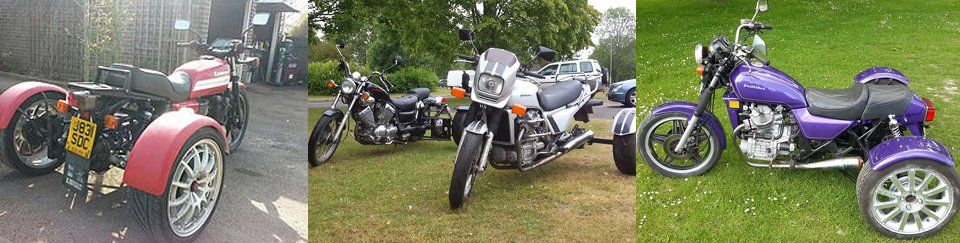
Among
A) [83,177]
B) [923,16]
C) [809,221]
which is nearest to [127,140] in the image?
[83,177]

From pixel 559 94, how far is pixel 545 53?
0.33 m

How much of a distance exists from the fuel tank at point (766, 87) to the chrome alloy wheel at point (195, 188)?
2.11 metres

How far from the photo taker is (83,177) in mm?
2143

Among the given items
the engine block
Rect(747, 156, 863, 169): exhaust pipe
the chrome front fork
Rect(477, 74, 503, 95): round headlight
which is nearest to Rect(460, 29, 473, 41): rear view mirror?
Rect(477, 74, 503, 95): round headlight

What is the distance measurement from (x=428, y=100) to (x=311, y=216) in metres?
0.66

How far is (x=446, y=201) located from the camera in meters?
2.37

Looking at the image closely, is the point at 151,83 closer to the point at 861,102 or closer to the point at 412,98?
the point at 412,98

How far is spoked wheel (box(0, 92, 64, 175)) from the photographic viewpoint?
2223 mm

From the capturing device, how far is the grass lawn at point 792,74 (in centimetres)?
275

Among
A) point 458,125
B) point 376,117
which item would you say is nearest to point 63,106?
point 376,117

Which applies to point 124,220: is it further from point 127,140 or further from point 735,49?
point 735,49

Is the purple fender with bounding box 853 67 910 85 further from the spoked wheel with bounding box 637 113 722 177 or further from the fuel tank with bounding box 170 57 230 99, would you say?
the fuel tank with bounding box 170 57 230 99

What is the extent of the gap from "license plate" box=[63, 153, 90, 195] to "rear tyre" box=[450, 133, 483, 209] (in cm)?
120

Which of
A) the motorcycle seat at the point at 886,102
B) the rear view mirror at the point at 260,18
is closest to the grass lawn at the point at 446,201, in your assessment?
the rear view mirror at the point at 260,18
